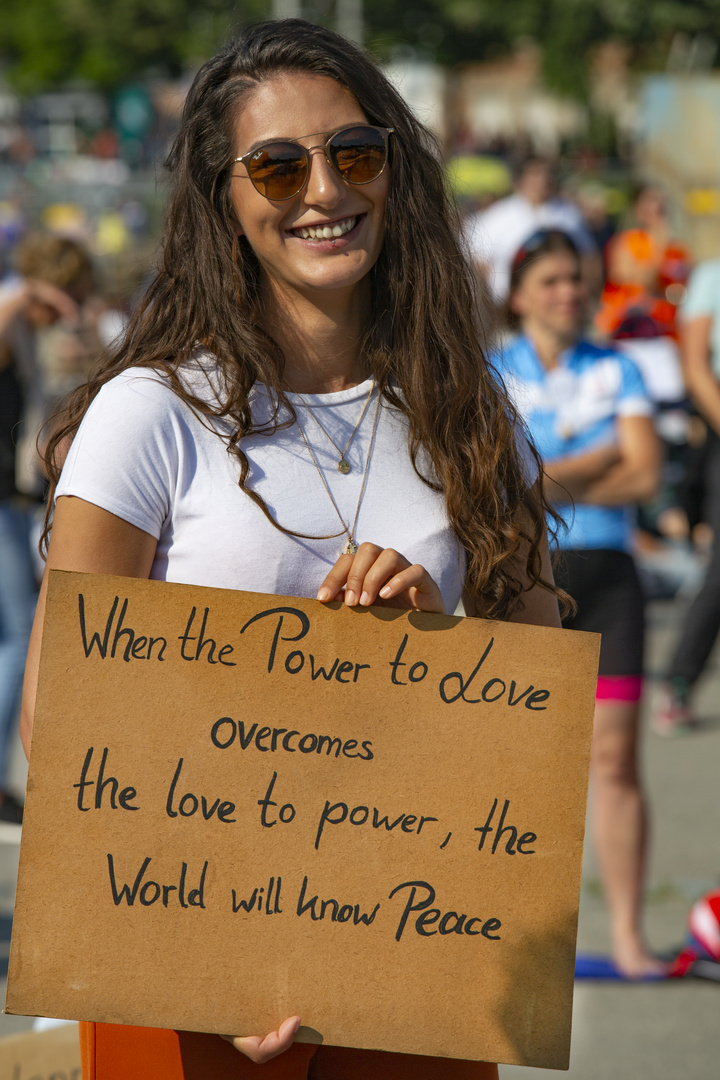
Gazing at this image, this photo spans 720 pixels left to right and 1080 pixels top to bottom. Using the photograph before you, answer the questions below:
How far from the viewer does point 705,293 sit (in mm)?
4918

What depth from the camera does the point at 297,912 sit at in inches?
59.0

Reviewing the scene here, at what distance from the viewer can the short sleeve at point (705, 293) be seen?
16.0 ft

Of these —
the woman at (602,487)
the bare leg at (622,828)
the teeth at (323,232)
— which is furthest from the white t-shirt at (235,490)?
the bare leg at (622,828)

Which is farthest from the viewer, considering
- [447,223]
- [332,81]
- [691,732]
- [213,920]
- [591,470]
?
[691,732]

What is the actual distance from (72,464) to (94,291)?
4.19 m

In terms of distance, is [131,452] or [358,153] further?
[358,153]

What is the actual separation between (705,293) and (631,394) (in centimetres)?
154

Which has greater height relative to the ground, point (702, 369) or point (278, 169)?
point (702, 369)

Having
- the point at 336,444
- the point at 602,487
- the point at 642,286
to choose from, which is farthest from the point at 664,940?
the point at 642,286

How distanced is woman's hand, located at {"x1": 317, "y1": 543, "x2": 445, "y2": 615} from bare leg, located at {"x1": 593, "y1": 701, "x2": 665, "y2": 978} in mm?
1929

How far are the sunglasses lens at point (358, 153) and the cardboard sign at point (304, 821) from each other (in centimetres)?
61

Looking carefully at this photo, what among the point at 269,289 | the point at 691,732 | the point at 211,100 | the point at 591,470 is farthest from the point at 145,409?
the point at 691,732

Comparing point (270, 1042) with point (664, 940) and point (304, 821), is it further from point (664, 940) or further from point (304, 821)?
point (664, 940)

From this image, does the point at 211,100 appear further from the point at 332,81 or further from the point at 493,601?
the point at 493,601
